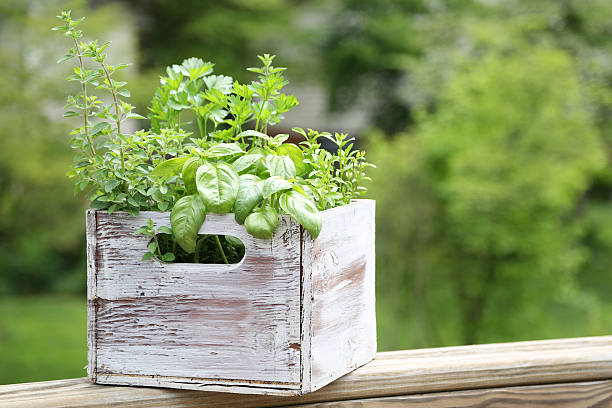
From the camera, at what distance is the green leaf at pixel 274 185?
64 centimetres

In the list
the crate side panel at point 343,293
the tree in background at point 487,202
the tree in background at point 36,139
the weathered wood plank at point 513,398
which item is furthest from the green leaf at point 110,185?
the tree in background at point 36,139

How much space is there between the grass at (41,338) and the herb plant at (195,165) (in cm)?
362

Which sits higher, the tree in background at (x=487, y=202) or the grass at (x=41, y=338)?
the tree in background at (x=487, y=202)

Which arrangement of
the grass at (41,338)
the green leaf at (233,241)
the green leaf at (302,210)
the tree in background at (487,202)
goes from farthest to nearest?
1. the grass at (41,338)
2. the tree in background at (487,202)
3. the green leaf at (233,241)
4. the green leaf at (302,210)

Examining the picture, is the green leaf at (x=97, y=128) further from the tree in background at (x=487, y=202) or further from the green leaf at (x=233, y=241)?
the tree in background at (x=487, y=202)

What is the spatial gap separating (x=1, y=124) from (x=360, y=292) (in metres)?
4.56

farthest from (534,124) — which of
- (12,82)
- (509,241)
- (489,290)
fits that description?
(12,82)

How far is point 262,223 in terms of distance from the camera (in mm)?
647

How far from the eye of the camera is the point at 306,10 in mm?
8578

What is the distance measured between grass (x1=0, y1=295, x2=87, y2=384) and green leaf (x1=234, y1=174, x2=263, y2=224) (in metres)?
3.71

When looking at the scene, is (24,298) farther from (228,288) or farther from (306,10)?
(228,288)

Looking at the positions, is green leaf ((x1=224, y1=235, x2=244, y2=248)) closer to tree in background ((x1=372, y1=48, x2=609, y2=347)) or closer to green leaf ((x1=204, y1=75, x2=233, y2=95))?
green leaf ((x1=204, y1=75, x2=233, y2=95))

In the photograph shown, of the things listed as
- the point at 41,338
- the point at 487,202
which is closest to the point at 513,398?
the point at 487,202

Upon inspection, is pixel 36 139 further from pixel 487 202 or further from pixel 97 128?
pixel 97 128
